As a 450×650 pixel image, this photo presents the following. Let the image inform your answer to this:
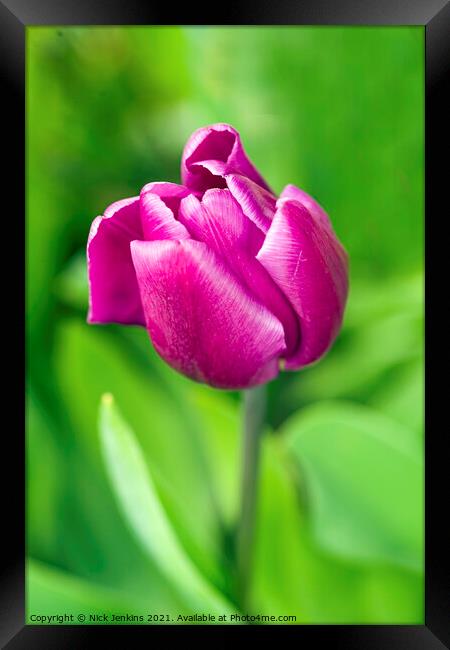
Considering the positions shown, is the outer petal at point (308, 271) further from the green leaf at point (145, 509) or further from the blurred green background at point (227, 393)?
the blurred green background at point (227, 393)

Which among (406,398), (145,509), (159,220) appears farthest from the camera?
(406,398)

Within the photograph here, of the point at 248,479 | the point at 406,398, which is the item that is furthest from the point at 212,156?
the point at 406,398

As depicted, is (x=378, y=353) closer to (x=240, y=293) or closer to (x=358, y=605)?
(x=358, y=605)

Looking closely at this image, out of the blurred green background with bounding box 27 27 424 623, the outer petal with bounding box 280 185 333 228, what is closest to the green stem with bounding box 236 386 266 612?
the blurred green background with bounding box 27 27 424 623

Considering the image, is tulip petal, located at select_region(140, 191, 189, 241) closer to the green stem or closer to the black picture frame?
the green stem

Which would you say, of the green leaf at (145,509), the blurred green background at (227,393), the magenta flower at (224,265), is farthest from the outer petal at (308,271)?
the blurred green background at (227,393)

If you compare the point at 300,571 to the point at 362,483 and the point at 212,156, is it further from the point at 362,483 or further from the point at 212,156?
the point at 212,156
